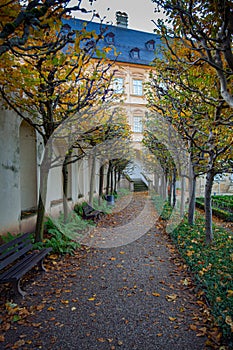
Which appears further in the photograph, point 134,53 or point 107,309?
point 134,53

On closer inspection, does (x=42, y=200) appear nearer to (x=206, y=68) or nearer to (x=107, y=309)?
(x=107, y=309)

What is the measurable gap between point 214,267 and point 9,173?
4.72 meters

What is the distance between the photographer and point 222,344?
2557 mm

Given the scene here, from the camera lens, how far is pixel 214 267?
3971mm

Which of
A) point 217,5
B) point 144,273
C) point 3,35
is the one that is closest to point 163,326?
point 144,273

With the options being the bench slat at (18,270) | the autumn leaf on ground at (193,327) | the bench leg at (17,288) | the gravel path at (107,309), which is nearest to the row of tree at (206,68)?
the gravel path at (107,309)

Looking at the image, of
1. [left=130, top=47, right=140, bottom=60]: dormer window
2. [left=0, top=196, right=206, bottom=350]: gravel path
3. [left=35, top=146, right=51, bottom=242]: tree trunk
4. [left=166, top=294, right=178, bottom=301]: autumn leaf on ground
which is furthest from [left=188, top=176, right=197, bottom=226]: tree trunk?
[left=130, top=47, right=140, bottom=60]: dormer window

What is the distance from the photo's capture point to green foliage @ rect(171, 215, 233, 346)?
2.83m

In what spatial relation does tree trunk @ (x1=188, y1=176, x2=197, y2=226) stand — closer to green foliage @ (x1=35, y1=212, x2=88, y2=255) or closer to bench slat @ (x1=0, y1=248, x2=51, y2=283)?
green foliage @ (x1=35, y1=212, x2=88, y2=255)

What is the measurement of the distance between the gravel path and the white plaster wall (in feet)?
4.67

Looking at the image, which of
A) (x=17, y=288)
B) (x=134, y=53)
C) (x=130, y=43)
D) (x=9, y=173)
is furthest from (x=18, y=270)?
(x=130, y=43)

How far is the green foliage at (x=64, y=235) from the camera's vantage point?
559 centimetres

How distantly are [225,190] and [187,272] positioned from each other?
69.9 ft

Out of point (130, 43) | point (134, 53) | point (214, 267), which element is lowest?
point (214, 267)
